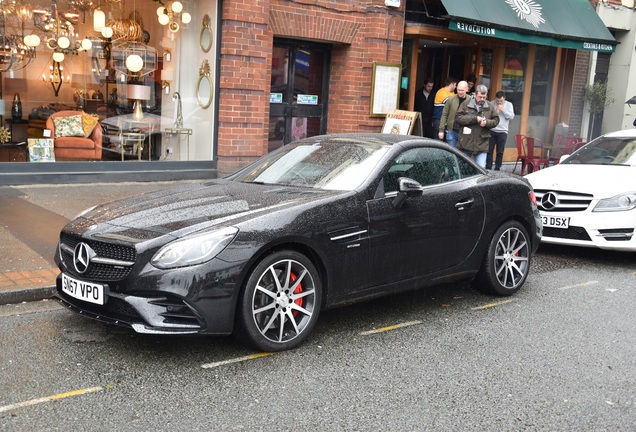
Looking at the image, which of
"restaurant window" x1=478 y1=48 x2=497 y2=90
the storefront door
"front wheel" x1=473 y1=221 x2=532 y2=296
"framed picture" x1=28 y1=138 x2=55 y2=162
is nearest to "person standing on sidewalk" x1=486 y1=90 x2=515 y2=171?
"restaurant window" x1=478 y1=48 x2=497 y2=90

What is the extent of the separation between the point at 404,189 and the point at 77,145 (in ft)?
24.1

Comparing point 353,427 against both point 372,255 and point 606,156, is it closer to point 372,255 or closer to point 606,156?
point 372,255

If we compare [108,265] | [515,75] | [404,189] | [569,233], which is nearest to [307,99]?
[515,75]

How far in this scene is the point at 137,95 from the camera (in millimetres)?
11906

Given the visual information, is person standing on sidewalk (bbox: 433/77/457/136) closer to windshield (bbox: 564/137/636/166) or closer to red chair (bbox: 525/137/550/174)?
red chair (bbox: 525/137/550/174)

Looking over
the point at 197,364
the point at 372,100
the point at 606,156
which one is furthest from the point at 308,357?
the point at 372,100

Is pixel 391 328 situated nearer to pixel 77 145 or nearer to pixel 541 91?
pixel 77 145

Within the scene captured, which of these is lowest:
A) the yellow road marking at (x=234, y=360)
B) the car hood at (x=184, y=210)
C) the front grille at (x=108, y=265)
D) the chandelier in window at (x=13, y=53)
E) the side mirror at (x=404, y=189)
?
the yellow road marking at (x=234, y=360)

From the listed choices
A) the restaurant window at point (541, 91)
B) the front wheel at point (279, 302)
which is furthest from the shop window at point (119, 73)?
the restaurant window at point (541, 91)

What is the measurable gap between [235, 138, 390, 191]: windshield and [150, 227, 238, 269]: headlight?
1.22 m

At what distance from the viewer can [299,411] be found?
4090 millimetres

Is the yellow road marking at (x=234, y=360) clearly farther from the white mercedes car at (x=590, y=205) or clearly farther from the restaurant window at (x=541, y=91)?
the restaurant window at (x=541, y=91)

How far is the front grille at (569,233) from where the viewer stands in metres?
8.25

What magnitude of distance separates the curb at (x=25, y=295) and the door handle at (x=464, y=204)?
348 cm
